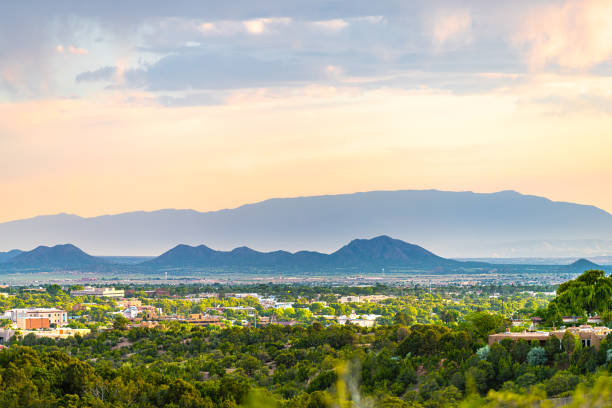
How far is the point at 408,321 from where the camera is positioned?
75.0 meters

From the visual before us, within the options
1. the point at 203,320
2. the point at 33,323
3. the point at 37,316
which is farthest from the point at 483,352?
the point at 37,316

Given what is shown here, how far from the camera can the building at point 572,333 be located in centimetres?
3625

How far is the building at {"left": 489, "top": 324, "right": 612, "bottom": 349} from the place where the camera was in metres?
36.2

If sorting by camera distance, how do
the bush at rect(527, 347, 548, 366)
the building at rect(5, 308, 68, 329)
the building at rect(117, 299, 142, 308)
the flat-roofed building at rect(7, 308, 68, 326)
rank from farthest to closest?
the building at rect(117, 299, 142, 308), the flat-roofed building at rect(7, 308, 68, 326), the building at rect(5, 308, 68, 329), the bush at rect(527, 347, 548, 366)

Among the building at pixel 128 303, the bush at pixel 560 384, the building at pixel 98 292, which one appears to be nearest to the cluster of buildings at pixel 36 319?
the building at pixel 128 303

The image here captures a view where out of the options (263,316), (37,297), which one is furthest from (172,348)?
(37,297)

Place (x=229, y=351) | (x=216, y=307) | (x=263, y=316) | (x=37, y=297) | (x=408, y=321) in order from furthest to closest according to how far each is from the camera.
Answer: (x=37, y=297), (x=216, y=307), (x=263, y=316), (x=408, y=321), (x=229, y=351)

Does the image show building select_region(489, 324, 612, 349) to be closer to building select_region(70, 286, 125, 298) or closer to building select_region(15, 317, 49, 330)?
building select_region(15, 317, 49, 330)

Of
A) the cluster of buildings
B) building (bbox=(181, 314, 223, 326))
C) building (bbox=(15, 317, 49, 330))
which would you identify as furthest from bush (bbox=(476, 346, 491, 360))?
building (bbox=(15, 317, 49, 330))

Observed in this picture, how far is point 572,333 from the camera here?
37.4 m

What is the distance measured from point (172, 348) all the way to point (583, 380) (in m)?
31.4

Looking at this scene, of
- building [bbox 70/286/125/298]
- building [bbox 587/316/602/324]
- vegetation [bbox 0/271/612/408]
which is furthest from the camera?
building [bbox 70/286/125/298]

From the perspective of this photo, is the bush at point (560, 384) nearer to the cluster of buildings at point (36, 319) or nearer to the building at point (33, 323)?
the cluster of buildings at point (36, 319)

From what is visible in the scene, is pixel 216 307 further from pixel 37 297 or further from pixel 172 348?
pixel 172 348
